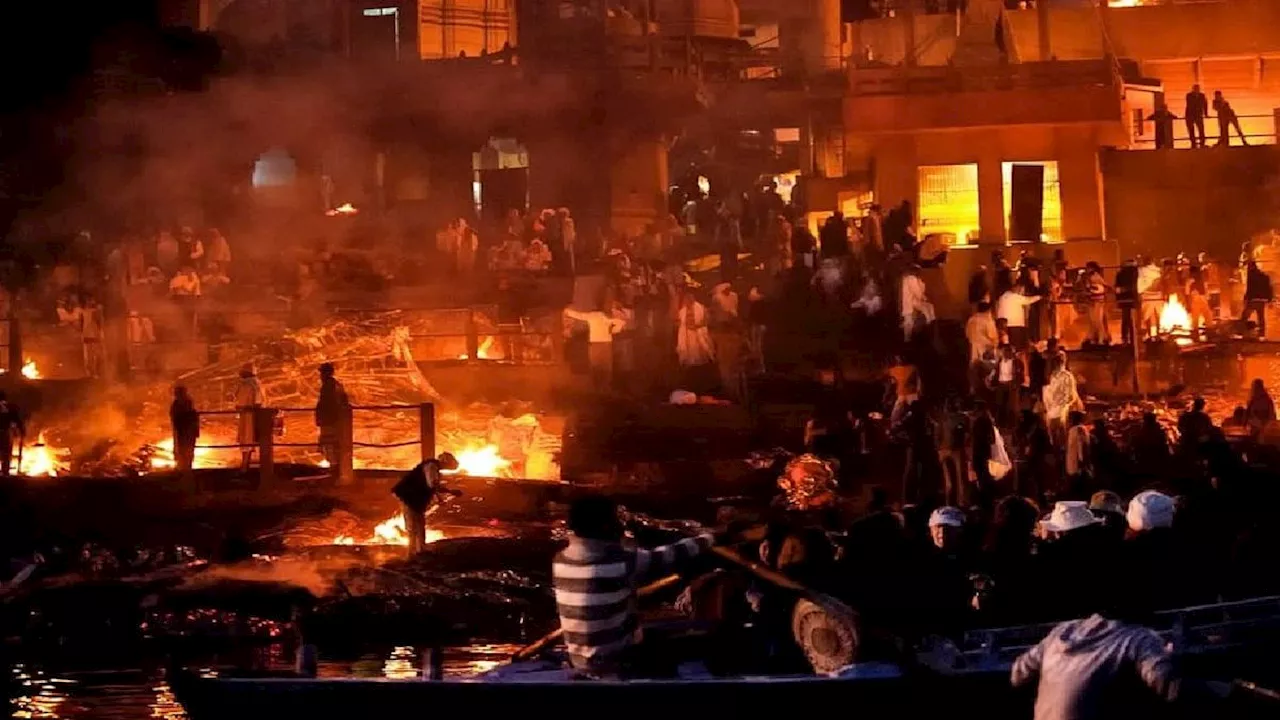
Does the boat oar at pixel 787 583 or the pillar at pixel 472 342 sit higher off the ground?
the pillar at pixel 472 342

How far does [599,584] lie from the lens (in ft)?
25.8

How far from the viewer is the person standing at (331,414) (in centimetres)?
1764

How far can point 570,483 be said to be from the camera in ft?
59.7

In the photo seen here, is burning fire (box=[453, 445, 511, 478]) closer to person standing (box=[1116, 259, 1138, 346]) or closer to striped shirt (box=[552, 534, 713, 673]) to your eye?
person standing (box=[1116, 259, 1138, 346])

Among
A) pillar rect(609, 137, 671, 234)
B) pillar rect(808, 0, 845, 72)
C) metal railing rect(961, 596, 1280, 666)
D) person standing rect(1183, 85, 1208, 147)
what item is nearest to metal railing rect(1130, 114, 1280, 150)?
person standing rect(1183, 85, 1208, 147)

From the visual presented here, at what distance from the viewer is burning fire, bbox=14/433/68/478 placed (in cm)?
1922

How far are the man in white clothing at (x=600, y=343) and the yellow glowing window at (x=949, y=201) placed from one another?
10.6 meters

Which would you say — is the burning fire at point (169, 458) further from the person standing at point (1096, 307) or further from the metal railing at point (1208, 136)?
the metal railing at point (1208, 136)

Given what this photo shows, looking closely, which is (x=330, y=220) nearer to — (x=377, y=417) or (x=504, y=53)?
(x=504, y=53)

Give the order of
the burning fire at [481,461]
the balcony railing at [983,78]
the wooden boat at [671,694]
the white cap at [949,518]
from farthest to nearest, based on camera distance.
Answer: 1. the balcony railing at [983,78]
2. the burning fire at [481,461]
3. the white cap at [949,518]
4. the wooden boat at [671,694]

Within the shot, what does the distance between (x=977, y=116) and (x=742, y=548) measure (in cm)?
2057

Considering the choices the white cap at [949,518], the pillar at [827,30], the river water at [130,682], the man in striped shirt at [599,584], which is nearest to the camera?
the man in striped shirt at [599,584]

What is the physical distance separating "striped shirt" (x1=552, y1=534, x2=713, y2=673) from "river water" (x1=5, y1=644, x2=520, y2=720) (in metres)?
3.02


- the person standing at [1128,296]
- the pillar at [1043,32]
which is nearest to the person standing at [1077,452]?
the person standing at [1128,296]
